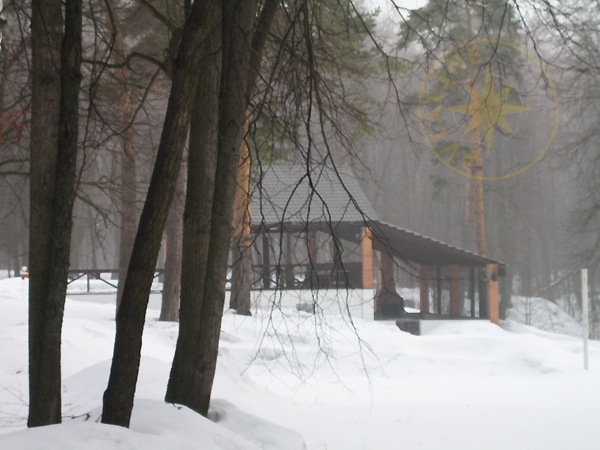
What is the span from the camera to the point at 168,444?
412 cm

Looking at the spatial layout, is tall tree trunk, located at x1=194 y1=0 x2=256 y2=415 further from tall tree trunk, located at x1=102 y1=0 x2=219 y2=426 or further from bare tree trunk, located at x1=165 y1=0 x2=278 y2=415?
tall tree trunk, located at x1=102 y1=0 x2=219 y2=426

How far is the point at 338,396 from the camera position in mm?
11578

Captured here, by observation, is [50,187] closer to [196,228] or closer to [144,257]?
[144,257]

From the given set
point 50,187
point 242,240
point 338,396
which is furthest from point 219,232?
point 338,396

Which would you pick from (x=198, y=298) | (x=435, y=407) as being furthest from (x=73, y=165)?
(x=435, y=407)

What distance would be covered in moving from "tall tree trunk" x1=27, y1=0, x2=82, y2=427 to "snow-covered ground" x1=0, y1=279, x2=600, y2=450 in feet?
1.53

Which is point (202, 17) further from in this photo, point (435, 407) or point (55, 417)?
point (435, 407)

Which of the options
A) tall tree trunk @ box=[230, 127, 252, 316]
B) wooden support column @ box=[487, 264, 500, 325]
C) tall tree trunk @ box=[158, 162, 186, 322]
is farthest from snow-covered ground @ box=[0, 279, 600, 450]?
wooden support column @ box=[487, 264, 500, 325]

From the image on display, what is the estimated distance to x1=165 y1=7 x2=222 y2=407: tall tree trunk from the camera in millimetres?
5660

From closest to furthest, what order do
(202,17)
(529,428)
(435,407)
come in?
(202,17) → (529,428) → (435,407)

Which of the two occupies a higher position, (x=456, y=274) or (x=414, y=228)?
(x=414, y=228)

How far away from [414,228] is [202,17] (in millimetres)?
46557

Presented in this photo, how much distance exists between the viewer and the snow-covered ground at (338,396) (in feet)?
15.6

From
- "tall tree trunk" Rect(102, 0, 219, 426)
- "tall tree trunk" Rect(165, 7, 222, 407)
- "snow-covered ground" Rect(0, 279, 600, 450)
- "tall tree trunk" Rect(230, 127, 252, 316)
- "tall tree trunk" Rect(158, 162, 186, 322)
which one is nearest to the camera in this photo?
"tall tree trunk" Rect(102, 0, 219, 426)
